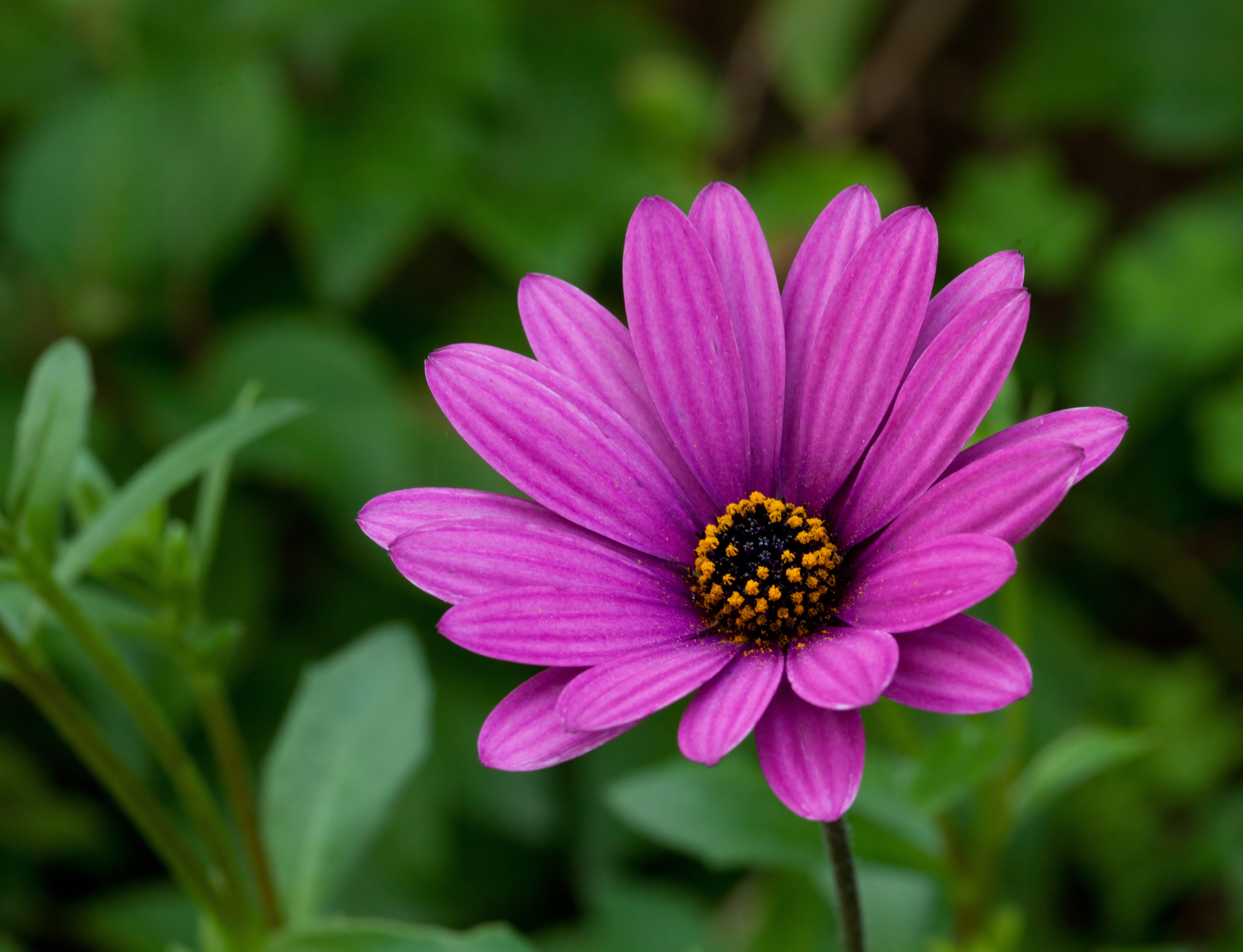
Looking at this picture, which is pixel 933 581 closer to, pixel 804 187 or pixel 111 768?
pixel 111 768

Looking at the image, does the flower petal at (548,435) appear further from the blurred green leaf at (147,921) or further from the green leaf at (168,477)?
the blurred green leaf at (147,921)

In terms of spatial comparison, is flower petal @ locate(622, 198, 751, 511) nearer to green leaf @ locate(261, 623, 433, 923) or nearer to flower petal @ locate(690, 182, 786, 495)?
flower petal @ locate(690, 182, 786, 495)

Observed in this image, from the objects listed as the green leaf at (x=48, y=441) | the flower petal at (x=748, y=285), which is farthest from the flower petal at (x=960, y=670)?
the green leaf at (x=48, y=441)

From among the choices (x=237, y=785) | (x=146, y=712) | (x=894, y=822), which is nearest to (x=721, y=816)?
(x=894, y=822)

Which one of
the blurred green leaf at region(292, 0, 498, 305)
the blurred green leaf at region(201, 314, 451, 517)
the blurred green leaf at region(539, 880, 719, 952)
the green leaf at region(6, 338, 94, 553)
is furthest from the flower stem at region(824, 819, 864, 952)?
the blurred green leaf at region(292, 0, 498, 305)

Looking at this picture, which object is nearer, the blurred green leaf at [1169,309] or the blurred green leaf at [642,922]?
the blurred green leaf at [642,922]
